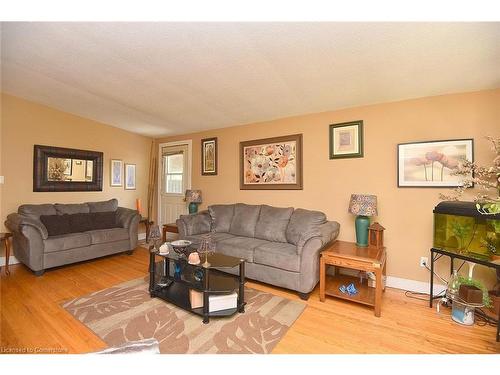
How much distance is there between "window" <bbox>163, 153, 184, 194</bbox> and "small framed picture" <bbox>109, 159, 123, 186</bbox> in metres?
0.89

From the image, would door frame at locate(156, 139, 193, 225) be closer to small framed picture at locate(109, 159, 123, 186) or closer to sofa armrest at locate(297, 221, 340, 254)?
small framed picture at locate(109, 159, 123, 186)

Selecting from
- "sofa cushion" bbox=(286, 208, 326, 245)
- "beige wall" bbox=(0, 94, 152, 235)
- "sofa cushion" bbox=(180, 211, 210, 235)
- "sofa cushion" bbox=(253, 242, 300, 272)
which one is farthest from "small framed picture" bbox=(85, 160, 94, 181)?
"sofa cushion" bbox=(286, 208, 326, 245)

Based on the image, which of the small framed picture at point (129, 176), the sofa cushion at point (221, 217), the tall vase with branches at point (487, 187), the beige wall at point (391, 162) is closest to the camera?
the tall vase with branches at point (487, 187)

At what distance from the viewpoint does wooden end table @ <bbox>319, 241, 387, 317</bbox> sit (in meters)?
2.16

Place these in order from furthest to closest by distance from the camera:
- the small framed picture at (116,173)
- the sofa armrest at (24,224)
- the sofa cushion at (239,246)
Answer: the small framed picture at (116,173) < the sofa armrest at (24,224) < the sofa cushion at (239,246)

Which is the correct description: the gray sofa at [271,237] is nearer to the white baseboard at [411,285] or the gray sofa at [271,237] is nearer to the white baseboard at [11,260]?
the white baseboard at [411,285]

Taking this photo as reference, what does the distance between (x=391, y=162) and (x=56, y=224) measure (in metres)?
4.62

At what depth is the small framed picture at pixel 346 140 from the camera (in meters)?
3.00

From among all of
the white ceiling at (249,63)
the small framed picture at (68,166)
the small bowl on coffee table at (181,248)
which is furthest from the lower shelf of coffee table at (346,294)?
the small framed picture at (68,166)

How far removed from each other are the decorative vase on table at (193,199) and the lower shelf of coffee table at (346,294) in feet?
8.70

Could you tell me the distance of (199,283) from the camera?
2.21 meters

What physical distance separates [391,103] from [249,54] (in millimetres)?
1892

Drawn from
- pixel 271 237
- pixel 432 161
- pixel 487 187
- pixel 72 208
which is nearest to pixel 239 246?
pixel 271 237

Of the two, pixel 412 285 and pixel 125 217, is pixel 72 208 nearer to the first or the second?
pixel 125 217
